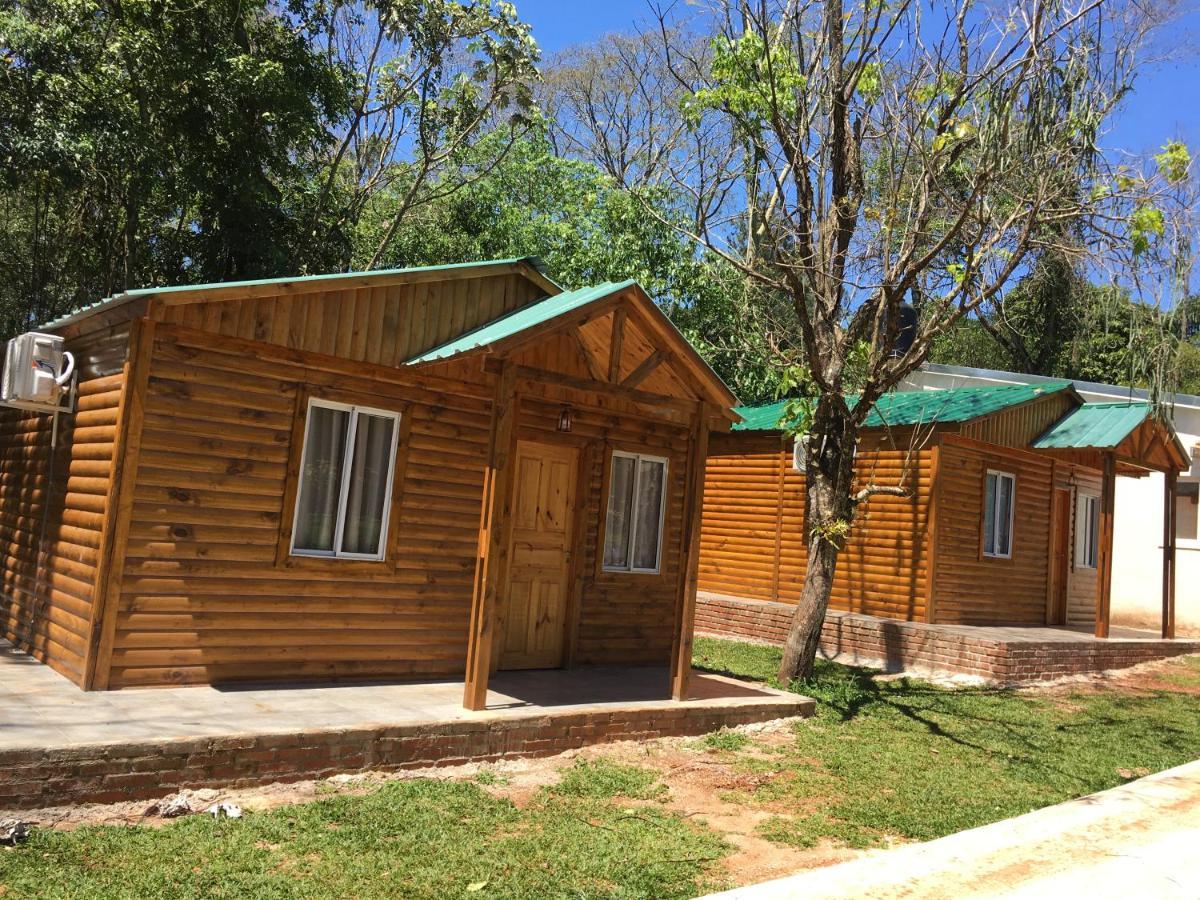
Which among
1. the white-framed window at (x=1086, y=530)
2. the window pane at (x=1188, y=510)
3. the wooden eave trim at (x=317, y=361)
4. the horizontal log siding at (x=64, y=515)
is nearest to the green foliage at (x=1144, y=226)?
the wooden eave trim at (x=317, y=361)

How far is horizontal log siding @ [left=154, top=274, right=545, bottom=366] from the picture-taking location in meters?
7.29

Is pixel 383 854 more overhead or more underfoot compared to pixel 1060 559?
more underfoot

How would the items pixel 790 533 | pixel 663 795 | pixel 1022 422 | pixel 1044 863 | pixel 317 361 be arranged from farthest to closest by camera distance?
pixel 790 533 → pixel 1022 422 → pixel 317 361 → pixel 663 795 → pixel 1044 863

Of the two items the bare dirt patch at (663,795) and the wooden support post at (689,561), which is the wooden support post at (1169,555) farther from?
the wooden support post at (689,561)

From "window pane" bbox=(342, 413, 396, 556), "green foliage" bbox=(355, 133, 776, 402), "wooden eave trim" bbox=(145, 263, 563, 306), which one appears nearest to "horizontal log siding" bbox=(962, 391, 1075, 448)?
Answer: "green foliage" bbox=(355, 133, 776, 402)

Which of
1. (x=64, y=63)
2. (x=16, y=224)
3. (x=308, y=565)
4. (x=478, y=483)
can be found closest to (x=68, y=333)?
(x=308, y=565)

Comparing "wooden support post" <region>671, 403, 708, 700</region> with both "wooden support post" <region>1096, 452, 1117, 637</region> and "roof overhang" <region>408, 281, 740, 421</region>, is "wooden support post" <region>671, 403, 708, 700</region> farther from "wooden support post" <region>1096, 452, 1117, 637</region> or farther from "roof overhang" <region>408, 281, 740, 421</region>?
"wooden support post" <region>1096, 452, 1117, 637</region>

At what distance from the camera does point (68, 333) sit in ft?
26.6

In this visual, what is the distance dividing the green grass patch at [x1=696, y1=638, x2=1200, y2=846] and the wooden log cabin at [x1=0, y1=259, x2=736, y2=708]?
5.72 feet

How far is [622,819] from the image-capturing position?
19.5 feet

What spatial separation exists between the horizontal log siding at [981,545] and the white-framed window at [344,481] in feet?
28.6

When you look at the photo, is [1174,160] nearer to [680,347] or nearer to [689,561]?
[680,347]

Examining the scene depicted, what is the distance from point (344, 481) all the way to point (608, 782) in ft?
11.0

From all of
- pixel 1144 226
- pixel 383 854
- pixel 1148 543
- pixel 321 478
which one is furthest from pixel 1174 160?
pixel 1148 543
